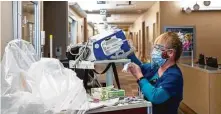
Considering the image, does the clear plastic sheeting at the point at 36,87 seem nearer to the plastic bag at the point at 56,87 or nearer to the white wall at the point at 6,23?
the plastic bag at the point at 56,87

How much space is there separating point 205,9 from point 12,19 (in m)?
7.10

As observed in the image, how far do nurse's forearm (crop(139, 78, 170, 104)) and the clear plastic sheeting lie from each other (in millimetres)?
407

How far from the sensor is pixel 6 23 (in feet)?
9.40

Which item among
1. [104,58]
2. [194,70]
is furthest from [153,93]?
[194,70]

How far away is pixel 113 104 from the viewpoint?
1889 mm

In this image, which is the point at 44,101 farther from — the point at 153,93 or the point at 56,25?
the point at 56,25

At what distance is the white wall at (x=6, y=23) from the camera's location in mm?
2756

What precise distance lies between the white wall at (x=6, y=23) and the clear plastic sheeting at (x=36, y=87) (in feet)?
2.90

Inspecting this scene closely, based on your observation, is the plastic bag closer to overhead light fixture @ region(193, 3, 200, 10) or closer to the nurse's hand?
the nurse's hand

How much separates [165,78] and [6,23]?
1716 mm

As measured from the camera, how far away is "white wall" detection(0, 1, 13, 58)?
2.76 meters

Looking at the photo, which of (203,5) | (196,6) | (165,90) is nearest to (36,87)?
(165,90)

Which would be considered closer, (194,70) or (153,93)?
(153,93)

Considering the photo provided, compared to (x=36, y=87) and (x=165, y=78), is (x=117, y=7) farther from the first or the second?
(x=36, y=87)
